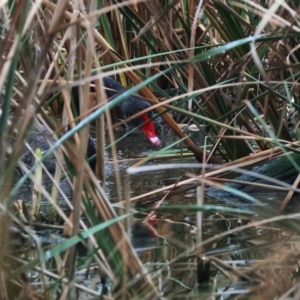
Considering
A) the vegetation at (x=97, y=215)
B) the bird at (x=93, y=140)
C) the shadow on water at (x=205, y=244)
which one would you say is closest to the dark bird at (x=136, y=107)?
the bird at (x=93, y=140)

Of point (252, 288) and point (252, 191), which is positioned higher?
point (252, 288)

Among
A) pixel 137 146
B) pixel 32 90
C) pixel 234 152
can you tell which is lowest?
pixel 137 146

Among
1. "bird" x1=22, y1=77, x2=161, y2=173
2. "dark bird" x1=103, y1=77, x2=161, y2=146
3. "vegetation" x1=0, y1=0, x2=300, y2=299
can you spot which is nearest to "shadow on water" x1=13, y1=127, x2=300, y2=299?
"vegetation" x1=0, y1=0, x2=300, y2=299

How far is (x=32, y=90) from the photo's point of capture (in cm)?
115

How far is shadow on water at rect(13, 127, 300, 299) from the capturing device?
1.39m

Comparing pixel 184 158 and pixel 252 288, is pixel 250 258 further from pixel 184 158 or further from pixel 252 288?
pixel 184 158

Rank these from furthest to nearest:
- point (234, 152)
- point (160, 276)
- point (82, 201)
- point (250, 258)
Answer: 1. point (234, 152)
2. point (250, 258)
3. point (160, 276)
4. point (82, 201)

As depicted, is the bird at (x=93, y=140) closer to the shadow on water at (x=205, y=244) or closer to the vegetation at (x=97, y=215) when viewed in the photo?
the shadow on water at (x=205, y=244)

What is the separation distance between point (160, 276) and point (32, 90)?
1.67 feet

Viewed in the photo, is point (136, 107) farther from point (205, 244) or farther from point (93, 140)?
point (205, 244)

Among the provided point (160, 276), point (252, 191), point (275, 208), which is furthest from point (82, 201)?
point (252, 191)

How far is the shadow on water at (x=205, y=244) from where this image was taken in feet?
4.56

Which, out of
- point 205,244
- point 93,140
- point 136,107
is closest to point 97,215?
point 205,244

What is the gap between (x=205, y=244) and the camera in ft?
5.46
